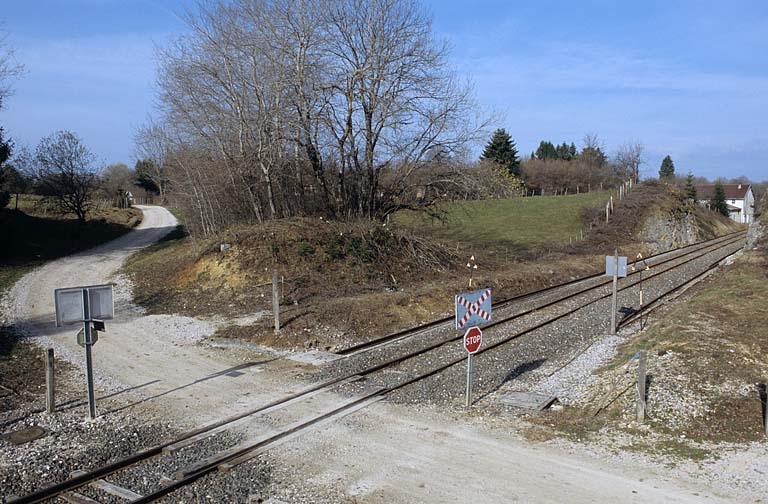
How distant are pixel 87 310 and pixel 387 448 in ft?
17.7

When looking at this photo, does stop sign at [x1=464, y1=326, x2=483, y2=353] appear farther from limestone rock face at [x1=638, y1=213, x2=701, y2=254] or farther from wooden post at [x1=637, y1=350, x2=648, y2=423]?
limestone rock face at [x1=638, y1=213, x2=701, y2=254]

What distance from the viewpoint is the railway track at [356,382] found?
7.50 metres

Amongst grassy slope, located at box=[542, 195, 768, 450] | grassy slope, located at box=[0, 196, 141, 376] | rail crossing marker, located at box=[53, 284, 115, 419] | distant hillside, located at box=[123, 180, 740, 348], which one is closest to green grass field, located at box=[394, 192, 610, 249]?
distant hillside, located at box=[123, 180, 740, 348]

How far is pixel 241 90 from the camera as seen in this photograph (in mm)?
25219

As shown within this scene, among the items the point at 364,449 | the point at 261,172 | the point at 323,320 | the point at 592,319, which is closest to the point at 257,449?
the point at 364,449

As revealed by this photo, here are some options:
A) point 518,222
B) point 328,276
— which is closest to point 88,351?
point 328,276

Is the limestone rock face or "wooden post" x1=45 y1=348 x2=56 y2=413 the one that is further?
the limestone rock face

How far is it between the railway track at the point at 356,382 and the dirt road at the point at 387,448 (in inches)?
18.1

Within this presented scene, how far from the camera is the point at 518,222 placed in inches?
2156

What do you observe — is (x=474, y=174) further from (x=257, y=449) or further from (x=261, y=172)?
(x=257, y=449)

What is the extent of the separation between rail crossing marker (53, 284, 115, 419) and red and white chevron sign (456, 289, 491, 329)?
5684 mm

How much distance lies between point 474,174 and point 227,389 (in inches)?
698

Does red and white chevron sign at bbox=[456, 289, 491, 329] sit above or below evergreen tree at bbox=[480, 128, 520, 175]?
below

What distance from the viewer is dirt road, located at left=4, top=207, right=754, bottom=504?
23.2 feet
